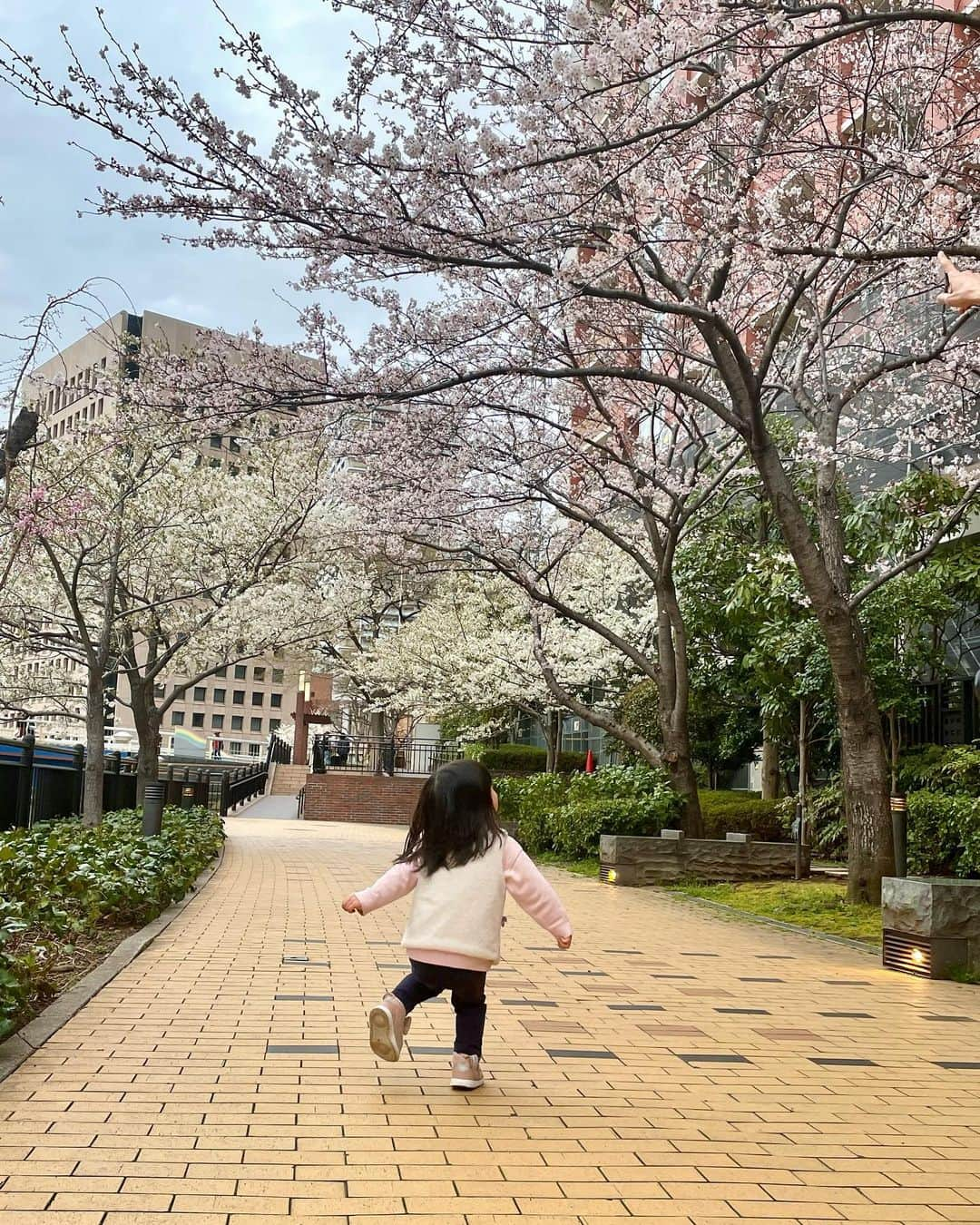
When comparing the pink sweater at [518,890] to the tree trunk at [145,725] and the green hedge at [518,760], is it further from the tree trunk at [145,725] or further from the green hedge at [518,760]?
the green hedge at [518,760]

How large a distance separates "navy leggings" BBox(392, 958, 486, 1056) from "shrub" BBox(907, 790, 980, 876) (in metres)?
9.52

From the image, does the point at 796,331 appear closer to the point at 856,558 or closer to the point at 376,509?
the point at 856,558

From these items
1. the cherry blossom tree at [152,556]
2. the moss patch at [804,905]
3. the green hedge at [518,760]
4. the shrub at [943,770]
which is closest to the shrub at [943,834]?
the shrub at [943,770]

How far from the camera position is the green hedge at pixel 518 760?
32.8m

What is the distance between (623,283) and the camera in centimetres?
1423

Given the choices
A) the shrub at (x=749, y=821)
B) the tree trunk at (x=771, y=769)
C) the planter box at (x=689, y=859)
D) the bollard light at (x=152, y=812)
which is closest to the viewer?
the bollard light at (x=152, y=812)

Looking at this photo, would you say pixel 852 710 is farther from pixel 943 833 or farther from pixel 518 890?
pixel 518 890

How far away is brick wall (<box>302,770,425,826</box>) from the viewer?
33000mm

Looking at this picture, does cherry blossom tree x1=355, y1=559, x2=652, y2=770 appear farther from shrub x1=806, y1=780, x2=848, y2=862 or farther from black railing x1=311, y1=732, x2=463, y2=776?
shrub x1=806, y1=780, x2=848, y2=862

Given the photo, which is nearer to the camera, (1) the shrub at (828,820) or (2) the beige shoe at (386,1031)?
(2) the beige shoe at (386,1031)

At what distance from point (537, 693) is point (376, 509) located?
9.55m

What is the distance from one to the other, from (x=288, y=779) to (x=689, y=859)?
3056 cm

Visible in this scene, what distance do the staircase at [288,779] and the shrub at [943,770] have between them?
29425 millimetres

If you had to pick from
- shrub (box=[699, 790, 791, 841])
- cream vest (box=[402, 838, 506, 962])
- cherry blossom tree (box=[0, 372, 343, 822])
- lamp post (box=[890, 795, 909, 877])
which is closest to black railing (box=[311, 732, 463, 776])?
cherry blossom tree (box=[0, 372, 343, 822])
